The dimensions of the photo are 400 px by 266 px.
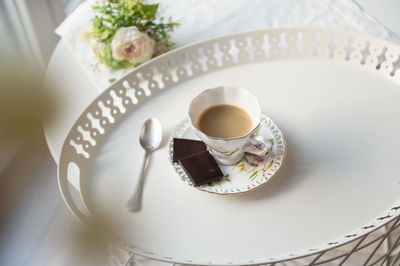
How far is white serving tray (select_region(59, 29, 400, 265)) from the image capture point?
0.68 metres

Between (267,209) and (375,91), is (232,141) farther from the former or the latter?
(375,91)

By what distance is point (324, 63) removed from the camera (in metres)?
0.97

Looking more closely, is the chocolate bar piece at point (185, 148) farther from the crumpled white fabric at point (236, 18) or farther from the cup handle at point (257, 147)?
the crumpled white fabric at point (236, 18)

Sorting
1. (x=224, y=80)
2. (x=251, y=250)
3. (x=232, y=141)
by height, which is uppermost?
(x=224, y=80)

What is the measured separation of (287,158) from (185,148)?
0.64 feet

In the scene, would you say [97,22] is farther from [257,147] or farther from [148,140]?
[257,147]

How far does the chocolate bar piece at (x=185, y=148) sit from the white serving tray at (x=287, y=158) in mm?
43

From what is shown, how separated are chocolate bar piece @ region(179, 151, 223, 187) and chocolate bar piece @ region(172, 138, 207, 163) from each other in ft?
0.06

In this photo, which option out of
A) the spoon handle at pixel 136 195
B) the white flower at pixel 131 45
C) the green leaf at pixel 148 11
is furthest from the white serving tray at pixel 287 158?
the green leaf at pixel 148 11

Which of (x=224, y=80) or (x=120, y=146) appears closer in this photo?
(x=120, y=146)

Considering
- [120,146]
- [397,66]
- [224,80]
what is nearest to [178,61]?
[224,80]

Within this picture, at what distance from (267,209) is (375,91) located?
15.1 inches

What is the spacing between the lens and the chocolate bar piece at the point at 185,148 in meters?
0.77

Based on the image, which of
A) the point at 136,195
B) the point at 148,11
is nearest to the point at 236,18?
the point at 148,11
